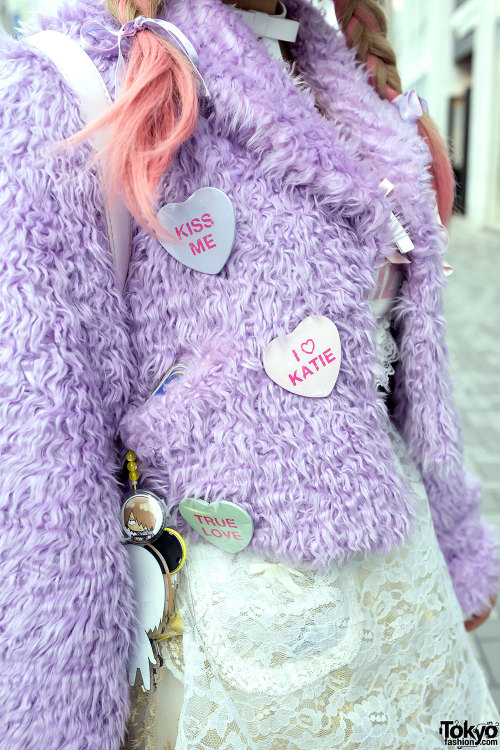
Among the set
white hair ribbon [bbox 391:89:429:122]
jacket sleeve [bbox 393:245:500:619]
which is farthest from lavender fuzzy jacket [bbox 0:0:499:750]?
white hair ribbon [bbox 391:89:429:122]

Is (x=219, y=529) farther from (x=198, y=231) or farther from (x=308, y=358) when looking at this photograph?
(x=198, y=231)

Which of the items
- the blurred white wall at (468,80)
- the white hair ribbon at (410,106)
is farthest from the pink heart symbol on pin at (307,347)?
the blurred white wall at (468,80)

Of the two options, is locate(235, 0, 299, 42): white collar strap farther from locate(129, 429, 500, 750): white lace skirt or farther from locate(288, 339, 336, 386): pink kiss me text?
locate(129, 429, 500, 750): white lace skirt

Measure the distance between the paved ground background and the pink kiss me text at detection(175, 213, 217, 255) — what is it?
478 mm

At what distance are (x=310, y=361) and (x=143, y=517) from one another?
26cm

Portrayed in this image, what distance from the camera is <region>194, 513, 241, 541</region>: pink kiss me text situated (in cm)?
72

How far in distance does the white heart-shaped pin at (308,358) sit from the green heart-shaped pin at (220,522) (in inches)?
5.8

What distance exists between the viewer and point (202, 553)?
29.3 inches

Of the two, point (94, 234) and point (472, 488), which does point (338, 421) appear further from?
point (472, 488)

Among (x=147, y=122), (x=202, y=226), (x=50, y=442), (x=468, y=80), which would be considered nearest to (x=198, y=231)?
(x=202, y=226)

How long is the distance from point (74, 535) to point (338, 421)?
31 cm

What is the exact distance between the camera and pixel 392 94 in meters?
1.07

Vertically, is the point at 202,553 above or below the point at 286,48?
below

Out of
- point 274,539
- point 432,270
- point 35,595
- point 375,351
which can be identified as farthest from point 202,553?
point 432,270
